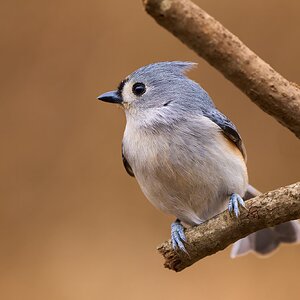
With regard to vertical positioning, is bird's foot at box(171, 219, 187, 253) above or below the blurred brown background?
below

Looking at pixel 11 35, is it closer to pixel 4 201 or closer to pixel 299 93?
pixel 4 201

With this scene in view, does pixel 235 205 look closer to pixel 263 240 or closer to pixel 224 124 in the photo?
pixel 224 124

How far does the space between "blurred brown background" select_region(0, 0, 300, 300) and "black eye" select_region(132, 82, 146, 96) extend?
2.91 feet

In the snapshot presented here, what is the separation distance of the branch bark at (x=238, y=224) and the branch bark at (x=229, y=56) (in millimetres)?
151

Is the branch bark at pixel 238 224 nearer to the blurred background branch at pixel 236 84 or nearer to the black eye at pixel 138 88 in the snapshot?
the blurred background branch at pixel 236 84

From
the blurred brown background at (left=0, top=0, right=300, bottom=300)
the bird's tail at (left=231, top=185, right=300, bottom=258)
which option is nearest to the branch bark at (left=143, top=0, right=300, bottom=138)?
the bird's tail at (left=231, top=185, right=300, bottom=258)

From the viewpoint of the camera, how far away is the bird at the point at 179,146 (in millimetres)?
1506

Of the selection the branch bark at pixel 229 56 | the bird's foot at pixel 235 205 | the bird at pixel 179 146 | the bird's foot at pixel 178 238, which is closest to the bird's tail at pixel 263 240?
the bird at pixel 179 146

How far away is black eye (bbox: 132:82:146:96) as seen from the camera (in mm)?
1616

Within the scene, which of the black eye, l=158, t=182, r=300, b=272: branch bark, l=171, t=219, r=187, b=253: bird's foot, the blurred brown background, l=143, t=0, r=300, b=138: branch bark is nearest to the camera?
l=143, t=0, r=300, b=138: branch bark

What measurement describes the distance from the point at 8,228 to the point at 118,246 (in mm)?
439

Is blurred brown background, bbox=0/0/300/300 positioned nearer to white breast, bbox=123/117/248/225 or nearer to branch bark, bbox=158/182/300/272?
white breast, bbox=123/117/248/225

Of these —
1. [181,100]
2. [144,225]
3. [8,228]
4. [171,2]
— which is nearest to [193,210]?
[181,100]

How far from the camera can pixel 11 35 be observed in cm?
249
